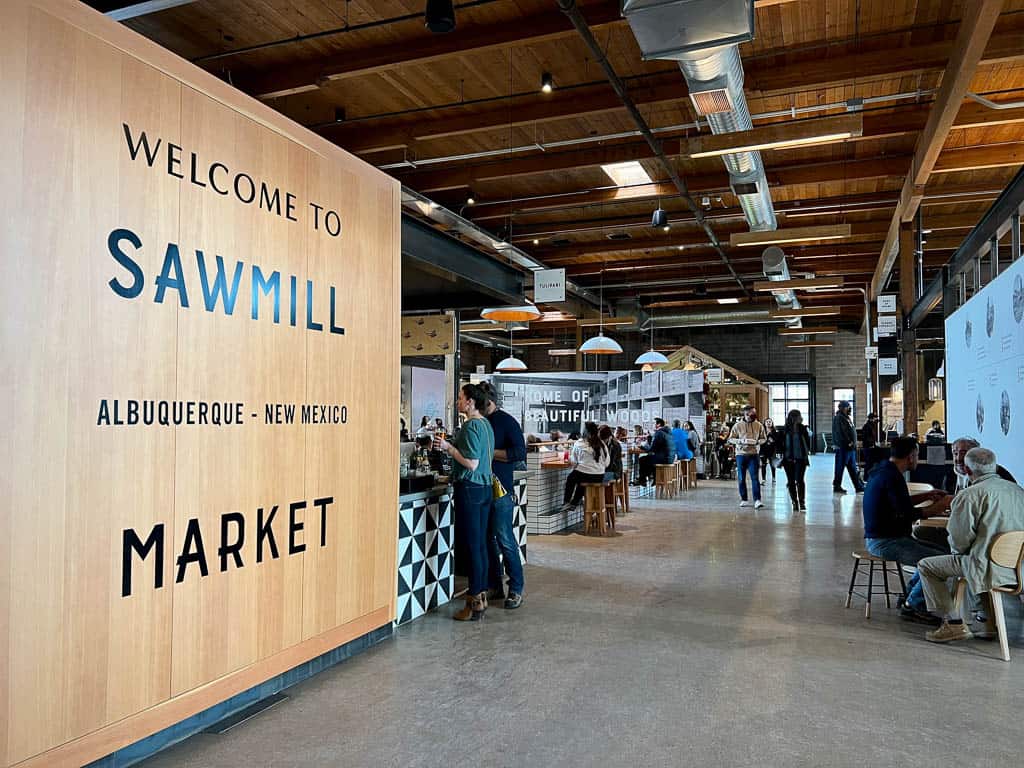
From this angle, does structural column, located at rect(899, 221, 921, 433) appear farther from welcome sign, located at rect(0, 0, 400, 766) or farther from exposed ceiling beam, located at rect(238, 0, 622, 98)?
welcome sign, located at rect(0, 0, 400, 766)

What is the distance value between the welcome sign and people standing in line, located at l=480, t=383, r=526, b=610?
3.87 ft

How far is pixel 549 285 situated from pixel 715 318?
959cm

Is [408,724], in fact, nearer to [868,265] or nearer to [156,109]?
[156,109]

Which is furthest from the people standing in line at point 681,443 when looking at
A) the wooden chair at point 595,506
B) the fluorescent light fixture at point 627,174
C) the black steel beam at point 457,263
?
the black steel beam at point 457,263

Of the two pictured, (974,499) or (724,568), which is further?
(724,568)

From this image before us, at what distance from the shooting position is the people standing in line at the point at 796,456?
35.1 feet

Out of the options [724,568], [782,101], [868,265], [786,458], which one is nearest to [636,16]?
[782,101]

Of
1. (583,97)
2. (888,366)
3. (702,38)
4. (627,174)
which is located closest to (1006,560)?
(702,38)

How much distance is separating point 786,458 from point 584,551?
190 inches

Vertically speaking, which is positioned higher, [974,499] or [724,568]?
[974,499]

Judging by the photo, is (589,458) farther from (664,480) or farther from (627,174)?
(664,480)

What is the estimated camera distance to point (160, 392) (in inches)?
117

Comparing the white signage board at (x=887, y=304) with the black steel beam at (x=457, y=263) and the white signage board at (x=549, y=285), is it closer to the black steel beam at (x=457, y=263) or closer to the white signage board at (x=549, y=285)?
the white signage board at (x=549, y=285)

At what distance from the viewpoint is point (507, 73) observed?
22.1 feet
